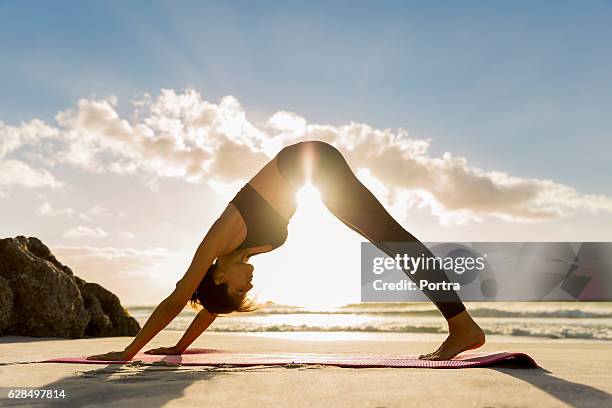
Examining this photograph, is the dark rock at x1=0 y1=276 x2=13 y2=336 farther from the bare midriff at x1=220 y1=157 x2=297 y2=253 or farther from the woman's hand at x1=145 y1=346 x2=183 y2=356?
the bare midriff at x1=220 y1=157 x2=297 y2=253

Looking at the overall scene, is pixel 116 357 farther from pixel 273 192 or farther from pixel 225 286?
pixel 273 192

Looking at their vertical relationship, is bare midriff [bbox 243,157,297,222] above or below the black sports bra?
above

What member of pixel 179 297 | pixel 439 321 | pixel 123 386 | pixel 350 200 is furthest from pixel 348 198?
pixel 439 321

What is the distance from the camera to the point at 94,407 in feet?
6.51

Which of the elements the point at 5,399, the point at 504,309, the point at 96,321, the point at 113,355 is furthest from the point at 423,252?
the point at 504,309

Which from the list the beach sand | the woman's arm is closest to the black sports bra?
the woman's arm

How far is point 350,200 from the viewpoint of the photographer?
3682 mm

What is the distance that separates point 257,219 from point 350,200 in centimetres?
60

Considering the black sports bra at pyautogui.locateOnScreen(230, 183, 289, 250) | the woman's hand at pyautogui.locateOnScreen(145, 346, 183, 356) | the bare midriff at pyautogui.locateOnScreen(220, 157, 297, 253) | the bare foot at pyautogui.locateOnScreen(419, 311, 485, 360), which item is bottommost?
the woman's hand at pyautogui.locateOnScreen(145, 346, 183, 356)

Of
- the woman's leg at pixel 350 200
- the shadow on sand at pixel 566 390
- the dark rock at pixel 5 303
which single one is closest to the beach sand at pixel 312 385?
the shadow on sand at pixel 566 390

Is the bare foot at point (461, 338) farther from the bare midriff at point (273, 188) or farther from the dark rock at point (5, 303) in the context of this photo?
the dark rock at point (5, 303)

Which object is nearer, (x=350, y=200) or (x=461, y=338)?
(x=461, y=338)

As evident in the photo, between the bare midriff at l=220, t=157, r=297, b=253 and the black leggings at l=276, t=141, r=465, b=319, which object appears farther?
the bare midriff at l=220, t=157, r=297, b=253

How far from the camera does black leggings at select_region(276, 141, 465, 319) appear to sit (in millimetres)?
3438
